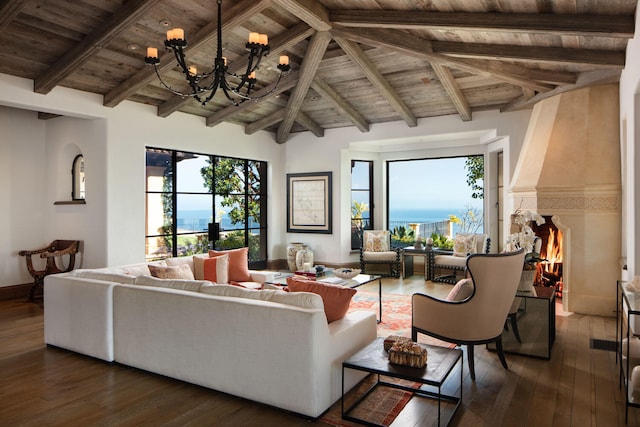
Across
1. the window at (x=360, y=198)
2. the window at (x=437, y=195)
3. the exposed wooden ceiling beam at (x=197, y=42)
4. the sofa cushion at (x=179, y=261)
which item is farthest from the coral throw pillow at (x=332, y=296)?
the window at (x=437, y=195)

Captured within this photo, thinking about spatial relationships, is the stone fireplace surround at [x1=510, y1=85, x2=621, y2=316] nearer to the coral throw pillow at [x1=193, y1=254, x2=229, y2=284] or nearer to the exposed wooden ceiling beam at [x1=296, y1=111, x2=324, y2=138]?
the coral throw pillow at [x1=193, y1=254, x2=229, y2=284]

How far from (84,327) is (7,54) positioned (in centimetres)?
326

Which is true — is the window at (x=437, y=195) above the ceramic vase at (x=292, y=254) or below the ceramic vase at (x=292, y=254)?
above

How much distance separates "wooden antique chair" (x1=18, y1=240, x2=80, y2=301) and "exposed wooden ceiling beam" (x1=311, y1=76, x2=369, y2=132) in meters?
4.37

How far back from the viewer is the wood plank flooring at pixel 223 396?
106 inches

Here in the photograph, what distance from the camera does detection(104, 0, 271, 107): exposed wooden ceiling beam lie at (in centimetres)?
454

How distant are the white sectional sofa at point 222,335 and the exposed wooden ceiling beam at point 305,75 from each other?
3.56 m

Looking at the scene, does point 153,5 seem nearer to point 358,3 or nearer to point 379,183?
point 358,3

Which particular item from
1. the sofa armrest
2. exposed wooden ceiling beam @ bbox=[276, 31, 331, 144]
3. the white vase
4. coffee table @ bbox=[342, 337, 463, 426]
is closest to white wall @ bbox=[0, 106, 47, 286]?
the sofa armrest

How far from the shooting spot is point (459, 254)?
7.62 metres

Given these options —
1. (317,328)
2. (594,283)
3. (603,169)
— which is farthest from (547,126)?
(317,328)

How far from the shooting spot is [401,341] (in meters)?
2.81

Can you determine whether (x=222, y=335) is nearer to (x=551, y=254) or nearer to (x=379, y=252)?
(x=551, y=254)

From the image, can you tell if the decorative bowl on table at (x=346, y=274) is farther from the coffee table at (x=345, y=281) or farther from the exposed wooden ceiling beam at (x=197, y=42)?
the exposed wooden ceiling beam at (x=197, y=42)
